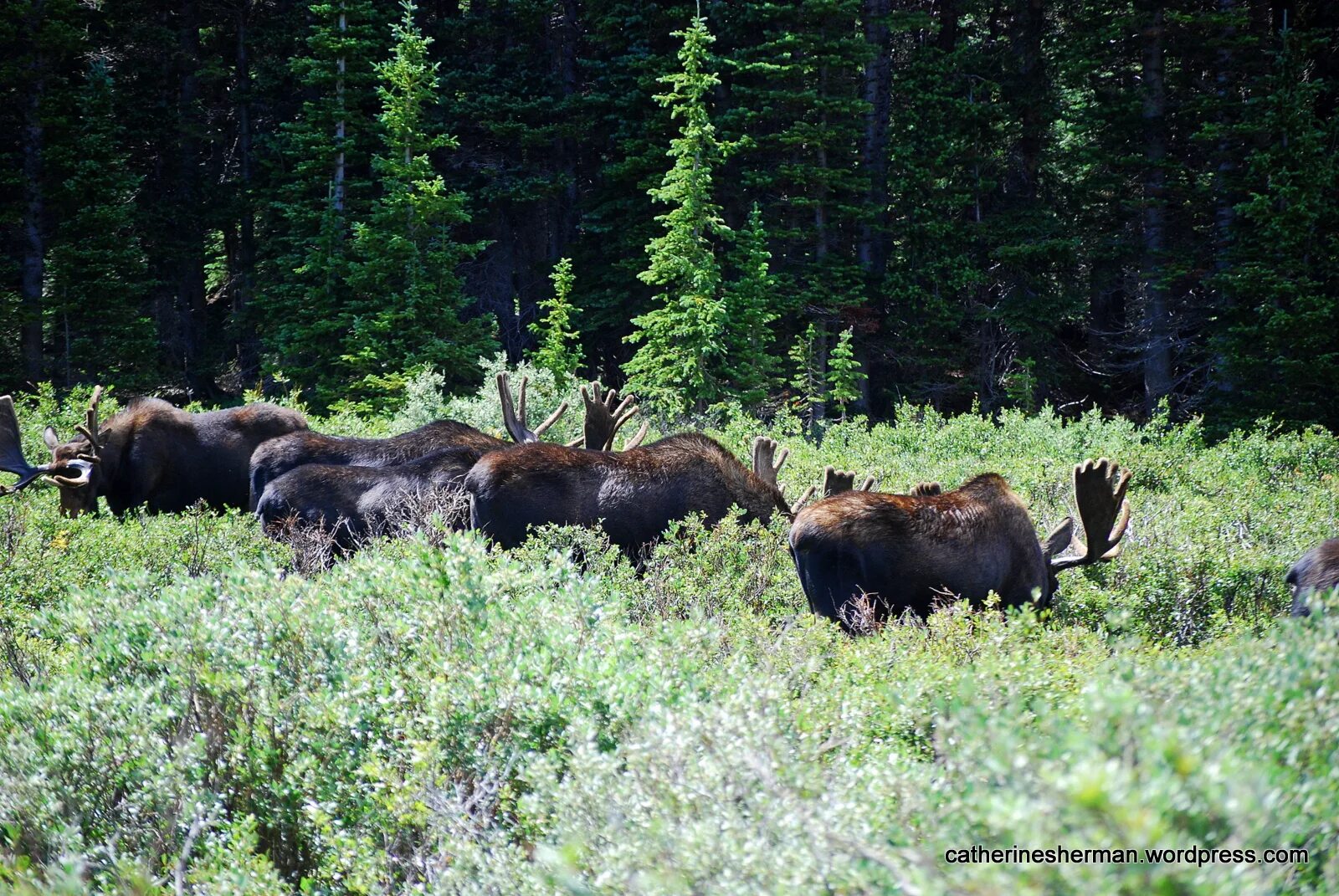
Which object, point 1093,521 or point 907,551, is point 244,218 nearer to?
point 907,551

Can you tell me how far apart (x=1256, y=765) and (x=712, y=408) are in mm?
17300

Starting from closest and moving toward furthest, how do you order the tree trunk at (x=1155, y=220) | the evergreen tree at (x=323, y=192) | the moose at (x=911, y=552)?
the moose at (x=911, y=552) → the tree trunk at (x=1155, y=220) → the evergreen tree at (x=323, y=192)

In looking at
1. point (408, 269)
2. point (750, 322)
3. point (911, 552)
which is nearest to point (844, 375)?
point (750, 322)

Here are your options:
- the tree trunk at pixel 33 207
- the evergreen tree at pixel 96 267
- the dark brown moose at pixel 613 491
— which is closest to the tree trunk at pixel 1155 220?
the dark brown moose at pixel 613 491

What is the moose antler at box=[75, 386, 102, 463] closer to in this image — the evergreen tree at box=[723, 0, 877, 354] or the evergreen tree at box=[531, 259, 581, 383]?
the evergreen tree at box=[531, 259, 581, 383]

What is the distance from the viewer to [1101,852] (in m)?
2.03

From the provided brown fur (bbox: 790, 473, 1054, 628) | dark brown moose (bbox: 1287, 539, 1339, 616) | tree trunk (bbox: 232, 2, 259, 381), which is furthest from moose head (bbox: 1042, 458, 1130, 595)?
tree trunk (bbox: 232, 2, 259, 381)

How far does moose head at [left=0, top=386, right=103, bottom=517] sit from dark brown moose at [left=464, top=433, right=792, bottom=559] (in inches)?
210

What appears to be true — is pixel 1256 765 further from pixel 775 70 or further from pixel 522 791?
pixel 775 70

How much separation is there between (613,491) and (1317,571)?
16.8 ft

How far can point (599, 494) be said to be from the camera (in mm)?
9102

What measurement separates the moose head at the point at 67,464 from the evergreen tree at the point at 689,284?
10.3 m

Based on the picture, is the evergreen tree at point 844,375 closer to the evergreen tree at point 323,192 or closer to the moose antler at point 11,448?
the evergreen tree at point 323,192

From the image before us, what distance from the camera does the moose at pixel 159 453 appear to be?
1217cm
